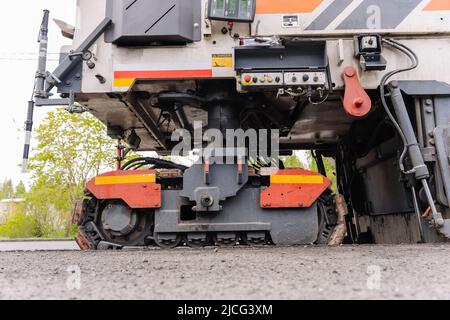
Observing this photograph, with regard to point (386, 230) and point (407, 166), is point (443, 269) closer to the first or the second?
point (407, 166)

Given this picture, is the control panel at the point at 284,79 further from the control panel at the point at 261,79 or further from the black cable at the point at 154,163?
the black cable at the point at 154,163

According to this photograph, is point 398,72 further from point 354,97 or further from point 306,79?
point 306,79

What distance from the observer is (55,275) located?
160 centimetres

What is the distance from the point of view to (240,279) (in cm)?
142

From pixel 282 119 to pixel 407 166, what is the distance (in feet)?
4.51

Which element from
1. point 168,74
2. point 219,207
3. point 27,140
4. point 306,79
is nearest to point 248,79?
point 306,79

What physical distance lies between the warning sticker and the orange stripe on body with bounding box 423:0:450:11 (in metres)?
1.76

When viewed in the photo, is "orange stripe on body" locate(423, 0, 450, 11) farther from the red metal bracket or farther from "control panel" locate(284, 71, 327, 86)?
"control panel" locate(284, 71, 327, 86)

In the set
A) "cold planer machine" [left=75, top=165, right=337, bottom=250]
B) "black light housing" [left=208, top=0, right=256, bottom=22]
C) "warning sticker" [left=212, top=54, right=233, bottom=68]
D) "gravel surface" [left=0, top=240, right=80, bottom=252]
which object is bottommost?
"gravel surface" [left=0, top=240, right=80, bottom=252]

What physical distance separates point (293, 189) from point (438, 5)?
6.71 ft

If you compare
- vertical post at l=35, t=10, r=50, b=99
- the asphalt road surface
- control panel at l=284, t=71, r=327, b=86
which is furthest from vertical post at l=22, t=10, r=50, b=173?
control panel at l=284, t=71, r=327, b=86

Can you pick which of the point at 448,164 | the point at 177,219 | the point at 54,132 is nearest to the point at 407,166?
the point at 448,164

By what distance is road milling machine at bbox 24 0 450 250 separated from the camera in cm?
307

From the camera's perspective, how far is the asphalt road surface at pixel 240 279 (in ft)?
3.87
